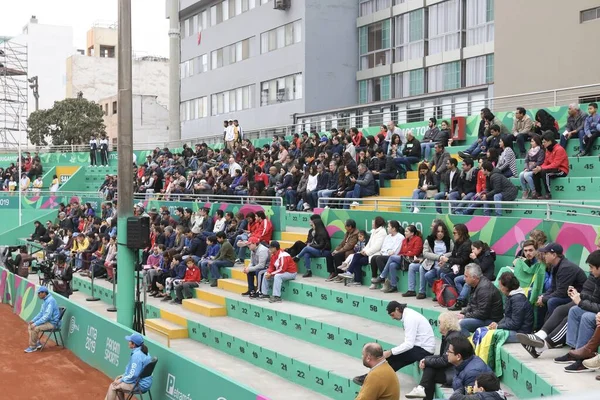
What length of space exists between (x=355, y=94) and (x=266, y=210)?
71.1 ft

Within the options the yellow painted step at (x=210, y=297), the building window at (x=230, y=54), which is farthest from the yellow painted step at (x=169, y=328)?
the building window at (x=230, y=54)

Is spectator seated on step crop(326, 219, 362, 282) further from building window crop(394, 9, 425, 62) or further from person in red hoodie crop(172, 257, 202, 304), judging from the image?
building window crop(394, 9, 425, 62)

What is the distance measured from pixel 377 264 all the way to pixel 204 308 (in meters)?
4.37

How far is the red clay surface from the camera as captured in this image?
13.6 meters

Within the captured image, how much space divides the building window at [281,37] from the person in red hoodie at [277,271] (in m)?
24.7

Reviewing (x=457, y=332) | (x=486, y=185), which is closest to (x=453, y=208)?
(x=486, y=185)

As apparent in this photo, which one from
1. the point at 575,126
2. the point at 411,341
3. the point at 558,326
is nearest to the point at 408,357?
the point at 411,341

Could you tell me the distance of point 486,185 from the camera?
14.7m

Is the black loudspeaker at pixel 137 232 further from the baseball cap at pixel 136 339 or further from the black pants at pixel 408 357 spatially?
the black pants at pixel 408 357

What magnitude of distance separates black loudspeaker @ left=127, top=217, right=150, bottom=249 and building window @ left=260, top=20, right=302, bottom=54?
26349mm

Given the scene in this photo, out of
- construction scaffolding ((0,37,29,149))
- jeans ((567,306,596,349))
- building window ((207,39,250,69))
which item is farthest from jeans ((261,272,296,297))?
construction scaffolding ((0,37,29,149))

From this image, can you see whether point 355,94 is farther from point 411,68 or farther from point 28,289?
point 28,289

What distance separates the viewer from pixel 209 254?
19266 millimetres

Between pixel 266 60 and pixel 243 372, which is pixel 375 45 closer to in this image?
pixel 266 60
